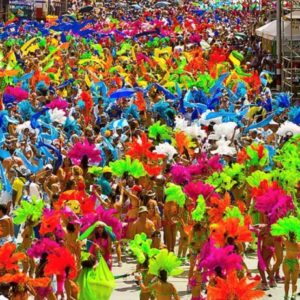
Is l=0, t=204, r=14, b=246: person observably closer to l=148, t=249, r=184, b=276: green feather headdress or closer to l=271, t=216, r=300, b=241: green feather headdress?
l=148, t=249, r=184, b=276: green feather headdress

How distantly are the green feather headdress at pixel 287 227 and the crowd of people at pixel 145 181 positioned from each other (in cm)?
2

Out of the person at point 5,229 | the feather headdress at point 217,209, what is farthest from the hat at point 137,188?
the person at point 5,229

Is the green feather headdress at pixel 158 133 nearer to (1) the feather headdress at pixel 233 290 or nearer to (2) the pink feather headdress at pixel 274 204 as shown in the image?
(2) the pink feather headdress at pixel 274 204

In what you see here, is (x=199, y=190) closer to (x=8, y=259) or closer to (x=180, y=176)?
(x=180, y=176)

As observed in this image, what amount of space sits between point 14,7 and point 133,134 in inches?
1450

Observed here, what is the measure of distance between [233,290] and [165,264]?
100cm

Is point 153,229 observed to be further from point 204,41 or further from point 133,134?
point 204,41

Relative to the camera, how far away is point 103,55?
28.6 metres

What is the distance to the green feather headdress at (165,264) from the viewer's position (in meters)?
9.84

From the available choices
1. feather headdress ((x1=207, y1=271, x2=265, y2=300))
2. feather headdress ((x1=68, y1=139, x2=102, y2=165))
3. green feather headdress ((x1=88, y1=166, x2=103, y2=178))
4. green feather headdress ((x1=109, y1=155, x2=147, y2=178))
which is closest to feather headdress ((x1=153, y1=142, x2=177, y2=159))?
feather headdress ((x1=68, y1=139, x2=102, y2=165))

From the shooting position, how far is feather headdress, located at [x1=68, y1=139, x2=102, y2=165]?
15.2 meters

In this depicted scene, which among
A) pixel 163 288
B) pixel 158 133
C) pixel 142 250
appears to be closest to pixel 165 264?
pixel 163 288

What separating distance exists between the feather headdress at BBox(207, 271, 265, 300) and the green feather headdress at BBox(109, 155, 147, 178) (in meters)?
4.89

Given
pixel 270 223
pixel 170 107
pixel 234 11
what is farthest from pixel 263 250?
pixel 234 11
